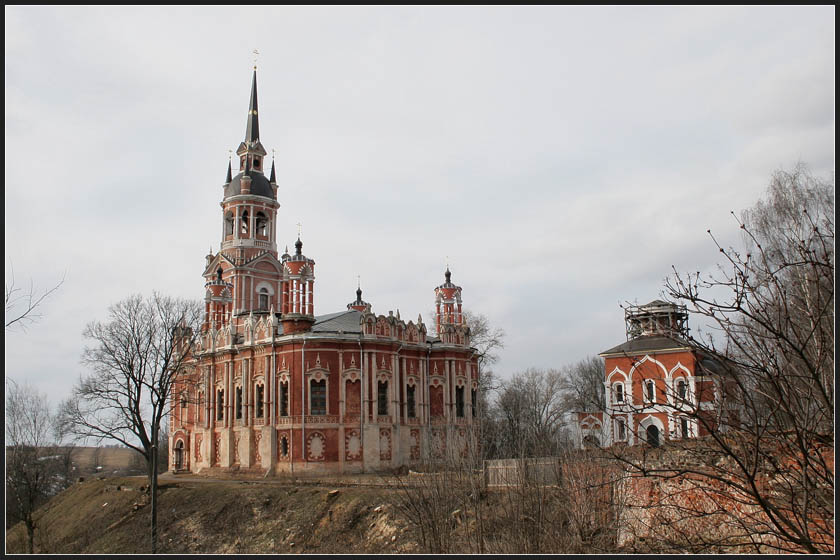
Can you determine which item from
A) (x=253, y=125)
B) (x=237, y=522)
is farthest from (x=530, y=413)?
(x=253, y=125)

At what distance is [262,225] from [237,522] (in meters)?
24.0

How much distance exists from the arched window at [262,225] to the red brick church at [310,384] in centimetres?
241

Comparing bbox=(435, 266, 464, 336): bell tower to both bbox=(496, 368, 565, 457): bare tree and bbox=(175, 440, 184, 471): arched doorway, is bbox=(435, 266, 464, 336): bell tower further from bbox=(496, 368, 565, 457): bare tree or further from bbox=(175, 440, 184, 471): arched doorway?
bbox=(175, 440, 184, 471): arched doorway

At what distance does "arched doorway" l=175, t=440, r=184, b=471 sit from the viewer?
45875mm

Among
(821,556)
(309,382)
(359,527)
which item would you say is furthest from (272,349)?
(821,556)

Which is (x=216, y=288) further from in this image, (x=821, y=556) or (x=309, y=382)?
(x=821, y=556)

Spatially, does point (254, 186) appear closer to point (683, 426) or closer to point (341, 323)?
point (341, 323)

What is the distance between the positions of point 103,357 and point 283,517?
13.3m

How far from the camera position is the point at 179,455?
152 feet

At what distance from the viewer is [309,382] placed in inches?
1430

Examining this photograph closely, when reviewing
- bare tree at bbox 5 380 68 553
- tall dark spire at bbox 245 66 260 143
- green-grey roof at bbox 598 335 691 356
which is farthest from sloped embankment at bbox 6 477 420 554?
tall dark spire at bbox 245 66 260 143

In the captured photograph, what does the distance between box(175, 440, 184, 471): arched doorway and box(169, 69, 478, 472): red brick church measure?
7cm

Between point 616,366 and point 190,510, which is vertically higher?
point 616,366

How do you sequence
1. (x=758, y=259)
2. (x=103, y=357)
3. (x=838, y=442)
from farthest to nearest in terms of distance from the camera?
(x=103, y=357) → (x=758, y=259) → (x=838, y=442)
